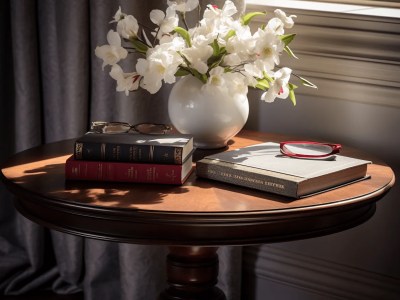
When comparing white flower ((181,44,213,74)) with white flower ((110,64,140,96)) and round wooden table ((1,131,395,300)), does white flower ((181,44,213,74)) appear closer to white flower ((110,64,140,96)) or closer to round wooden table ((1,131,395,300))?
white flower ((110,64,140,96))

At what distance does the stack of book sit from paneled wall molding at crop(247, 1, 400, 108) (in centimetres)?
58

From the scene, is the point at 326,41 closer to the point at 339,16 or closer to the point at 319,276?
the point at 339,16

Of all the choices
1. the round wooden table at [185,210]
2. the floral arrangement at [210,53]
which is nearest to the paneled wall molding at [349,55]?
the floral arrangement at [210,53]

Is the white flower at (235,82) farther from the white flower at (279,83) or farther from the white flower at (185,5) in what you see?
the white flower at (185,5)

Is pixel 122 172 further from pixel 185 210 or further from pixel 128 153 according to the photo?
pixel 185 210

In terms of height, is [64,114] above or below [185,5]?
below

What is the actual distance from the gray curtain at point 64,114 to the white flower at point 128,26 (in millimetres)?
453

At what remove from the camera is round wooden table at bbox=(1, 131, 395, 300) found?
3.84ft

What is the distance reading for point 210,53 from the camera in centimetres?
146

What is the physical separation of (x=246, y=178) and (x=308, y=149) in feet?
0.71

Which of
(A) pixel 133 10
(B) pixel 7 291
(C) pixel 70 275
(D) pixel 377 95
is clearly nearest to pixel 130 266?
(C) pixel 70 275

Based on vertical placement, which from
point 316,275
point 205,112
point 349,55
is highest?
point 349,55

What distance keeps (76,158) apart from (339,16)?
0.75 meters

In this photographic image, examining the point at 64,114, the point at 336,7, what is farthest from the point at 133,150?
the point at 64,114
